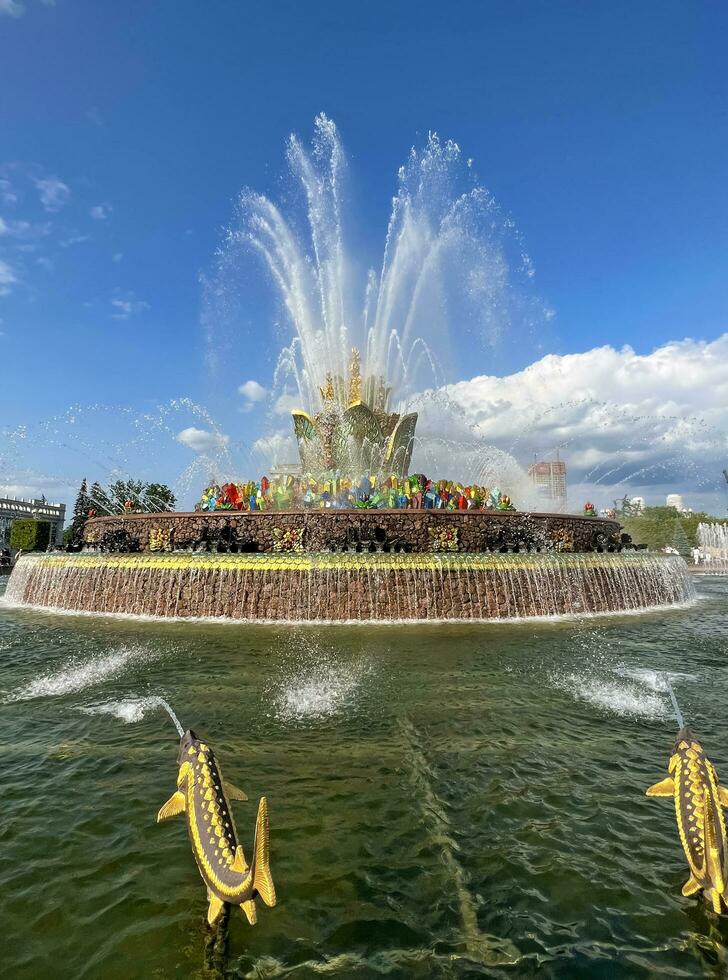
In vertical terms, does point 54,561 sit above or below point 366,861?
above

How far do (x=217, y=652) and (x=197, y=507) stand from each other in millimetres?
16576

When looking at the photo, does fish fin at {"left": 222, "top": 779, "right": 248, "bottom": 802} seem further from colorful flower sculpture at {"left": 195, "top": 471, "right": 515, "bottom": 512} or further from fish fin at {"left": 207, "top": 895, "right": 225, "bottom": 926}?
colorful flower sculpture at {"left": 195, "top": 471, "right": 515, "bottom": 512}

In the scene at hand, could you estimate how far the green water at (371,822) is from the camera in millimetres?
3793

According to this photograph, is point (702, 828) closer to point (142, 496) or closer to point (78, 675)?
point (78, 675)

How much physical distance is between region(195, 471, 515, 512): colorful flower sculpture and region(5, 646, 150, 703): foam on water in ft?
45.5

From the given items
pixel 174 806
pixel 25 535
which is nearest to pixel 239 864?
pixel 174 806

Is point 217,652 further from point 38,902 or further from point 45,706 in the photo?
point 38,902

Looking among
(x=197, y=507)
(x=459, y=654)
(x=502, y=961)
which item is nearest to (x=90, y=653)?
(x=459, y=654)

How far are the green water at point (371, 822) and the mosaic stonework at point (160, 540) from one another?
1519 cm

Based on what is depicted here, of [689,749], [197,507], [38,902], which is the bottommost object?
[38,902]

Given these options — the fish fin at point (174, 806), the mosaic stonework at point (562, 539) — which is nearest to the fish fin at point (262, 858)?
the fish fin at point (174, 806)

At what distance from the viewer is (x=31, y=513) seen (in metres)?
91.9

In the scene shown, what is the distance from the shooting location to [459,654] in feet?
41.9

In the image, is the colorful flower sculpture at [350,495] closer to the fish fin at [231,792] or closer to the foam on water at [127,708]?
the foam on water at [127,708]
